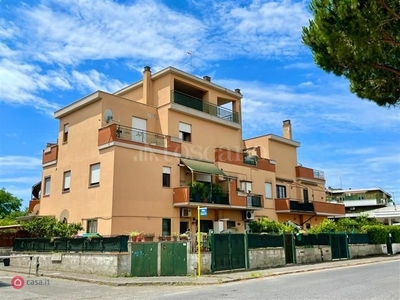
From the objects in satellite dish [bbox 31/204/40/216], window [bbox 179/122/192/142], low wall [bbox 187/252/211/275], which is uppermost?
window [bbox 179/122/192/142]

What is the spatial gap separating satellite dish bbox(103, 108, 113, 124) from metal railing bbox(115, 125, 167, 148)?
138cm

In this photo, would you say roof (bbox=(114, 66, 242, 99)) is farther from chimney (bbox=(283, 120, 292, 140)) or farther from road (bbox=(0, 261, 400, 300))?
road (bbox=(0, 261, 400, 300))

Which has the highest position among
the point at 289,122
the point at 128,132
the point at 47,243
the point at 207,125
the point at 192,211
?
the point at 289,122

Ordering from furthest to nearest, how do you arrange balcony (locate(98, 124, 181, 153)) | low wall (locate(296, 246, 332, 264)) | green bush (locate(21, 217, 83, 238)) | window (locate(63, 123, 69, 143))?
window (locate(63, 123, 69, 143)), balcony (locate(98, 124, 181, 153)), low wall (locate(296, 246, 332, 264)), green bush (locate(21, 217, 83, 238))

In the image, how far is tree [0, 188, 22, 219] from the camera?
6294cm

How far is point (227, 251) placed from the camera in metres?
19.4

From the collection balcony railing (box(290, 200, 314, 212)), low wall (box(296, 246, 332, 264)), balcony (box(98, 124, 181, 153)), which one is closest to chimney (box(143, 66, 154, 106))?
balcony (box(98, 124, 181, 153))

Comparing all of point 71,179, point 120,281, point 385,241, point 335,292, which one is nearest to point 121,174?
point 71,179

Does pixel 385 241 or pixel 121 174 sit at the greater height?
pixel 121 174

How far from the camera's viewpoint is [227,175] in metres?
30.9

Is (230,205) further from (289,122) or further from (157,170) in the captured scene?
(289,122)

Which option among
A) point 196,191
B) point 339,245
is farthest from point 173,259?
point 339,245

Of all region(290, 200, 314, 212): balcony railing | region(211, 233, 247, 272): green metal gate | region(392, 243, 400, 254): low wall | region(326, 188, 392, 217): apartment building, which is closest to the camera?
region(211, 233, 247, 272): green metal gate

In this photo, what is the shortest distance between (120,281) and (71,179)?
43.7ft
